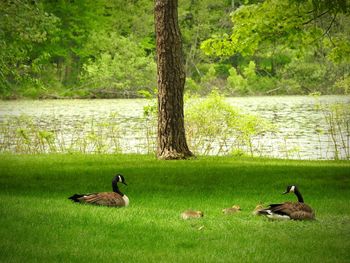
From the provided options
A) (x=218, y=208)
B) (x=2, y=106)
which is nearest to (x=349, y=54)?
(x=218, y=208)

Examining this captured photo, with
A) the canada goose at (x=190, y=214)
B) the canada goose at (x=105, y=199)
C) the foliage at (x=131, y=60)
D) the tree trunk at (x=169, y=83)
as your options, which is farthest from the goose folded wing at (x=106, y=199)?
the foliage at (x=131, y=60)

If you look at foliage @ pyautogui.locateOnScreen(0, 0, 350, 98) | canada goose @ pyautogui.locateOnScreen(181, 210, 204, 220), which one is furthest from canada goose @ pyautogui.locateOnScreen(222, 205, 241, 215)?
foliage @ pyautogui.locateOnScreen(0, 0, 350, 98)

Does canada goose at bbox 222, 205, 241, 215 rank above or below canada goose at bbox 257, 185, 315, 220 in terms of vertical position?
below

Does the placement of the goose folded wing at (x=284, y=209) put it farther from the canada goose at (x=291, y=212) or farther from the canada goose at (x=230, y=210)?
the canada goose at (x=230, y=210)

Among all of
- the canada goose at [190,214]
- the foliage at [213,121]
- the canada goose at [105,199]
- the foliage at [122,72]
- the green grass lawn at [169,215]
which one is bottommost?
the green grass lawn at [169,215]

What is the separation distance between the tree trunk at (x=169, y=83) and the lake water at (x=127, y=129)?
307cm

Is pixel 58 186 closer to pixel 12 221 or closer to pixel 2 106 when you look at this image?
pixel 12 221

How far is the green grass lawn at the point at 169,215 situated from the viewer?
29.3ft

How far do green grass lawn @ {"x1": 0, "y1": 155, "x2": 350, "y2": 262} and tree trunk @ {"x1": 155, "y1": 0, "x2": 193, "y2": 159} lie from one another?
2.55 feet

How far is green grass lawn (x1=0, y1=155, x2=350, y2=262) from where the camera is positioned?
351 inches

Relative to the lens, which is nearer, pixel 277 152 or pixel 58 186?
pixel 58 186

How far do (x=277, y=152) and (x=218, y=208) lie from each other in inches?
476

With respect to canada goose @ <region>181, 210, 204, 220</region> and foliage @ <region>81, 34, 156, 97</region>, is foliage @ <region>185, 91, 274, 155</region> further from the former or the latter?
foliage @ <region>81, 34, 156, 97</region>

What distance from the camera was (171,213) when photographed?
1145 centimetres
